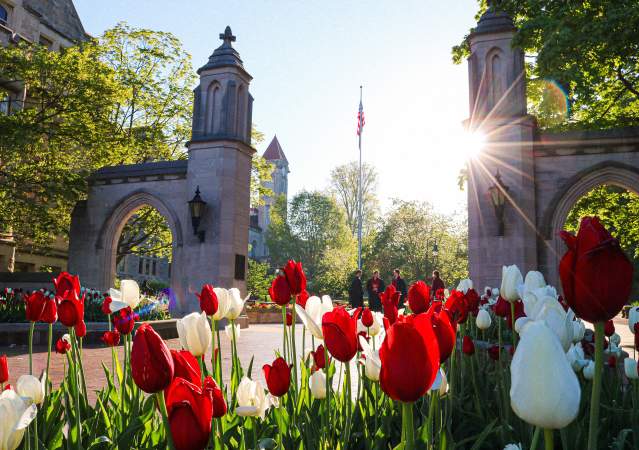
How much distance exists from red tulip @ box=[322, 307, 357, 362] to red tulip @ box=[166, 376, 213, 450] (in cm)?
64

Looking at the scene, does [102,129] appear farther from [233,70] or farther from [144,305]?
[144,305]

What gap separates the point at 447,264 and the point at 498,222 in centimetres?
2896

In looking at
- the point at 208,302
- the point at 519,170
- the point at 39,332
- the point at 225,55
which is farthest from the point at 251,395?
the point at 225,55

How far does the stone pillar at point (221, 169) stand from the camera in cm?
1642

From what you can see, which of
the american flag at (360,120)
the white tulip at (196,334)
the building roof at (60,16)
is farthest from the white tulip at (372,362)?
the building roof at (60,16)

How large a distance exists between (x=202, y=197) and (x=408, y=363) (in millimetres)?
16380

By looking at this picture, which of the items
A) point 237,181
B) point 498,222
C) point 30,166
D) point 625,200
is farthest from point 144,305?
point 625,200

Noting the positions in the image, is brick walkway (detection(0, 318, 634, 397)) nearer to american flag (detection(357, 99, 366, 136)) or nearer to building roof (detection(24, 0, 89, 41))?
american flag (detection(357, 99, 366, 136))

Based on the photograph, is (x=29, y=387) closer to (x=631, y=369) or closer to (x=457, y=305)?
(x=457, y=305)

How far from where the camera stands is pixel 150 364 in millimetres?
1105

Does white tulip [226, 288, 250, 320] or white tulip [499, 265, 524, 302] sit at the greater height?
white tulip [499, 265, 524, 302]

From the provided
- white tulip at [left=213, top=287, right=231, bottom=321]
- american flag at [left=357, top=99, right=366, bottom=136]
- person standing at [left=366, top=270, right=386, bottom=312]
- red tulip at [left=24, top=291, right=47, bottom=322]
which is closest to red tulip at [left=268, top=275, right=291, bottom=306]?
white tulip at [left=213, top=287, right=231, bottom=321]

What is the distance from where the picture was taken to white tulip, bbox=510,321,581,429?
0.88m

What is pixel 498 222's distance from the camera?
46.4ft
